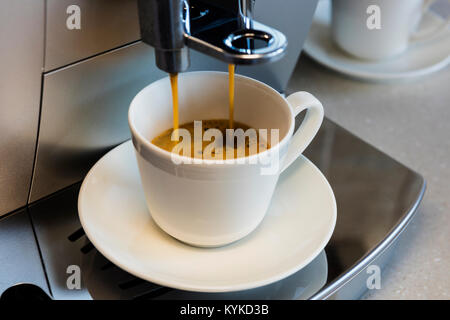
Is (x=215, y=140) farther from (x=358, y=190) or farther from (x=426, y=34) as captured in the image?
(x=426, y=34)

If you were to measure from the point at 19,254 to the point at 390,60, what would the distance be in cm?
44

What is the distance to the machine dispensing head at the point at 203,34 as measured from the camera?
0.88ft

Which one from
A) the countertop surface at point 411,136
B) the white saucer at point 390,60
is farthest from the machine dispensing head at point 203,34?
the white saucer at point 390,60

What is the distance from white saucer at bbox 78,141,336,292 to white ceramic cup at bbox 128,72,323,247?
0.01m

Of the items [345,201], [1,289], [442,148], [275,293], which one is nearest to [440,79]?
[442,148]

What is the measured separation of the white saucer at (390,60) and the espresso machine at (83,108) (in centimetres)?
19

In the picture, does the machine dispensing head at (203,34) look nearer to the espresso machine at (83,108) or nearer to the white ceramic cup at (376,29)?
the espresso machine at (83,108)

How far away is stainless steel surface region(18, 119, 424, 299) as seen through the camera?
0.34 metres

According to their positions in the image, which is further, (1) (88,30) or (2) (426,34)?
(2) (426,34)

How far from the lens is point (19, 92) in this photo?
33 cm

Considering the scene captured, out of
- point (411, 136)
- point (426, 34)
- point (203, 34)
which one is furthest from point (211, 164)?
point (426, 34)

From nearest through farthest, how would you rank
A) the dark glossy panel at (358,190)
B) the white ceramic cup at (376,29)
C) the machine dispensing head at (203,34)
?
the machine dispensing head at (203,34)
the dark glossy panel at (358,190)
the white ceramic cup at (376,29)

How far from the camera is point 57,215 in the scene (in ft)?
1.24

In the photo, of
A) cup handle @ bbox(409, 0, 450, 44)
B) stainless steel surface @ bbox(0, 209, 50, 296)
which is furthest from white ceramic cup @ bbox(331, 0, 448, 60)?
stainless steel surface @ bbox(0, 209, 50, 296)
